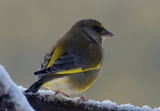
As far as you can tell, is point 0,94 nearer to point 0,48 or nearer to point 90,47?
point 90,47


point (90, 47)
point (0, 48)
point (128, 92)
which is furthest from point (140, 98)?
point (90, 47)

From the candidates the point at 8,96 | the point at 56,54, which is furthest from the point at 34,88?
the point at 8,96

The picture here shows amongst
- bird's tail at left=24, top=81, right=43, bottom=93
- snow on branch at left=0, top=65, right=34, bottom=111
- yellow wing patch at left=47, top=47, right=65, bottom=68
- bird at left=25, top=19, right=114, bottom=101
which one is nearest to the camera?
snow on branch at left=0, top=65, right=34, bottom=111

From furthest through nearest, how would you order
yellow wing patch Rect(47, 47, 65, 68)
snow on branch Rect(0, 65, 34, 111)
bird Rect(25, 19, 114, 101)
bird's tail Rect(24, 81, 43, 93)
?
yellow wing patch Rect(47, 47, 65, 68), bird Rect(25, 19, 114, 101), bird's tail Rect(24, 81, 43, 93), snow on branch Rect(0, 65, 34, 111)

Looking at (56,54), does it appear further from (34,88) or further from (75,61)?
(34,88)

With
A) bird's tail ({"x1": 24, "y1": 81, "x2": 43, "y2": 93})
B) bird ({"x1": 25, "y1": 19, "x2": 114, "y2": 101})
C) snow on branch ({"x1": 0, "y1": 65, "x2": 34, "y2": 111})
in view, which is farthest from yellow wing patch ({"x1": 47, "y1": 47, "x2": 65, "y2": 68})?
snow on branch ({"x1": 0, "y1": 65, "x2": 34, "y2": 111})

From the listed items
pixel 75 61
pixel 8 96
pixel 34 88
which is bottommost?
pixel 8 96

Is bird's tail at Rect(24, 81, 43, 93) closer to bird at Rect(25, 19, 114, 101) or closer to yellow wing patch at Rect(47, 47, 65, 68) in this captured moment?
bird at Rect(25, 19, 114, 101)

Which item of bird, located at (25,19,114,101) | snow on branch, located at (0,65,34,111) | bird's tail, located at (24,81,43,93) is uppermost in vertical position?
bird, located at (25,19,114,101)
